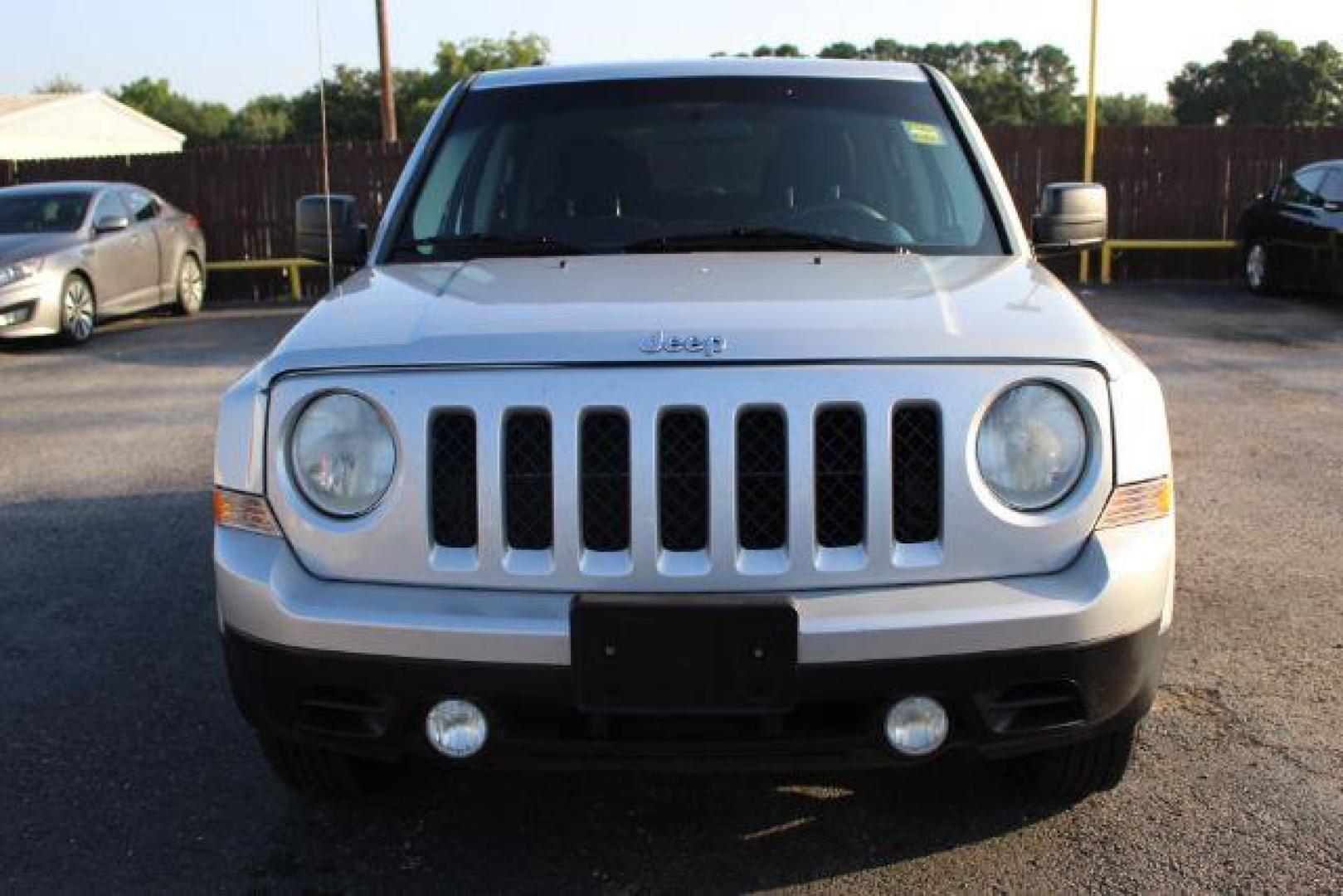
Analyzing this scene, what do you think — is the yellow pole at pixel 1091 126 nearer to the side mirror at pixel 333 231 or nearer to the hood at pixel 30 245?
the hood at pixel 30 245

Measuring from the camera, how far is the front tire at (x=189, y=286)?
14.8 m

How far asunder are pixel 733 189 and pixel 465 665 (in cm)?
190

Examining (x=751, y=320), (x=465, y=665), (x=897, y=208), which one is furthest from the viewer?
(x=897, y=208)

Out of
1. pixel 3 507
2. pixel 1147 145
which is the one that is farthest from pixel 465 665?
pixel 1147 145

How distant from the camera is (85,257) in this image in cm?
1237

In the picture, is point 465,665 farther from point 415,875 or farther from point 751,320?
point 751,320

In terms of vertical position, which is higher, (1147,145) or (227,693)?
(1147,145)

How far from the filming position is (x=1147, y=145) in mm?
18062

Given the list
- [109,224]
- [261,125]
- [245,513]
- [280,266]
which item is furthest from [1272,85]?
[245,513]

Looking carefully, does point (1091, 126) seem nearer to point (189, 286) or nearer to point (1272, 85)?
point (189, 286)

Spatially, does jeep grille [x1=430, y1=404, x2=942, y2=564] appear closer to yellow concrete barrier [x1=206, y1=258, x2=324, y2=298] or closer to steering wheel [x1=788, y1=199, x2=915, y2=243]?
steering wheel [x1=788, y1=199, x2=915, y2=243]

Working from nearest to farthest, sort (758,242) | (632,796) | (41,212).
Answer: (632,796), (758,242), (41,212)

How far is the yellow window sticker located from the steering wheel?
36 cm

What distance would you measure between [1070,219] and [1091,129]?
1443cm
